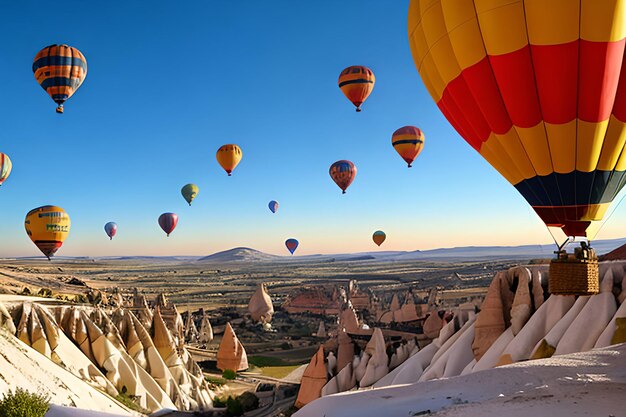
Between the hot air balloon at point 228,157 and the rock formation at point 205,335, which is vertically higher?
the hot air balloon at point 228,157

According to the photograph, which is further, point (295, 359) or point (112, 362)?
point (295, 359)

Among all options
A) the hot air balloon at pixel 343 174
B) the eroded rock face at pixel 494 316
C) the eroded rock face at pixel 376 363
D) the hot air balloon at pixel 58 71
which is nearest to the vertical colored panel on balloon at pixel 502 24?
the eroded rock face at pixel 494 316

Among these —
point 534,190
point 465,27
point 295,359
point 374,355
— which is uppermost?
point 465,27

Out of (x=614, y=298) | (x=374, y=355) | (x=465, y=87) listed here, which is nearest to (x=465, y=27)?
(x=465, y=87)

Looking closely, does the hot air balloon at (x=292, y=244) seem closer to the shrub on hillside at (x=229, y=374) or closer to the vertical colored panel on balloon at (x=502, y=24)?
the shrub on hillside at (x=229, y=374)

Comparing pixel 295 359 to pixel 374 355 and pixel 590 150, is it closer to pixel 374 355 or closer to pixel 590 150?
pixel 374 355

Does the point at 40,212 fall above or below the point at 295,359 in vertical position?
above

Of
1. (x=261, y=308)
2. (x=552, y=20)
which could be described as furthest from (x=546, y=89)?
(x=261, y=308)
